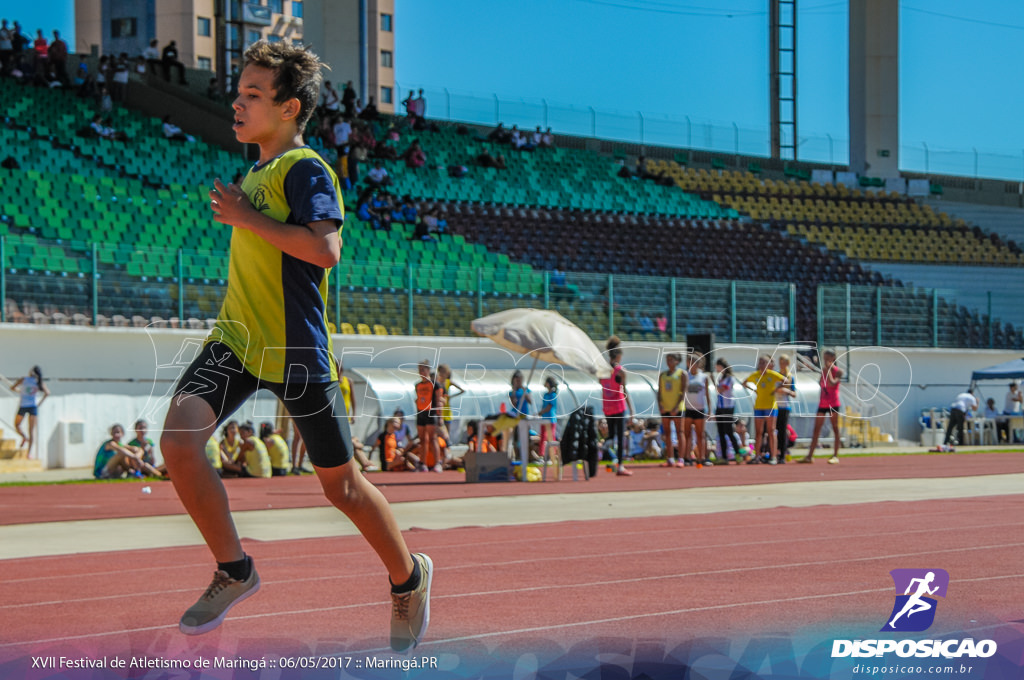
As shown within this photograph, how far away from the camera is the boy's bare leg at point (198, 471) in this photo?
4078mm

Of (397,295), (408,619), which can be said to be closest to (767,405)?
(397,295)

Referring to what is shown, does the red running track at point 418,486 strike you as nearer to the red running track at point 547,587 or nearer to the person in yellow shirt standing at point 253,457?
the person in yellow shirt standing at point 253,457

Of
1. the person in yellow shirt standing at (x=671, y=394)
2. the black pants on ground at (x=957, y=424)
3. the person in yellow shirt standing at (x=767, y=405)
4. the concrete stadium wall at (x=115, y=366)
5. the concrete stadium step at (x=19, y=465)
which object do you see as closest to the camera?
the concrete stadium step at (x=19, y=465)

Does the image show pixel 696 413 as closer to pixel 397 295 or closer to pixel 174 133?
pixel 397 295

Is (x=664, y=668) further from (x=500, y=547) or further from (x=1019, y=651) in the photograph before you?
(x=500, y=547)

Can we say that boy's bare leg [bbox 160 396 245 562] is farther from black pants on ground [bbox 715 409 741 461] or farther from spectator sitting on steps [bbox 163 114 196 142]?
spectator sitting on steps [bbox 163 114 196 142]

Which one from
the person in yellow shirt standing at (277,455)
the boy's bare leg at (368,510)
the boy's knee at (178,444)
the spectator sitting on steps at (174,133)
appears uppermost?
the spectator sitting on steps at (174,133)

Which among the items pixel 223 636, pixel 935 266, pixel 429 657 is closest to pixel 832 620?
pixel 429 657

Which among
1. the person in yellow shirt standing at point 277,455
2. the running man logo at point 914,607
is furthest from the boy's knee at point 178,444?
the person in yellow shirt standing at point 277,455

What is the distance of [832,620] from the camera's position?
18.5 ft

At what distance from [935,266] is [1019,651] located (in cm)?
3657

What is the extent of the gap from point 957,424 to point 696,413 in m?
9.92

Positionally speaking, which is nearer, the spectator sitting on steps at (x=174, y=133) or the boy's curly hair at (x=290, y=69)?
the boy's curly hair at (x=290, y=69)

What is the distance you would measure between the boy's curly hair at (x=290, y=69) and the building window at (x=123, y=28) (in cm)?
7265
